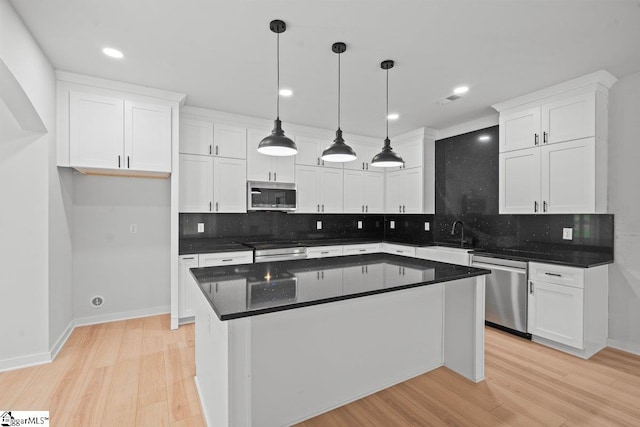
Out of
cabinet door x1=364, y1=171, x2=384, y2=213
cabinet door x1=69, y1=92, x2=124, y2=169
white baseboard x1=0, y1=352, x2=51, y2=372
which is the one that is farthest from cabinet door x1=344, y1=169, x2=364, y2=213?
white baseboard x1=0, y1=352, x2=51, y2=372

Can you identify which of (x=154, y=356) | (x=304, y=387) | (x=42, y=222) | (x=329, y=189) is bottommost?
(x=154, y=356)

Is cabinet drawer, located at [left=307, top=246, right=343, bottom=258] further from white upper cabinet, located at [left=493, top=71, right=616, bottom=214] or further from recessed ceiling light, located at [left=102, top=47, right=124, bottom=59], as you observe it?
recessed ceiling light, located at [left=102, top=47, right=124, bottom=59]

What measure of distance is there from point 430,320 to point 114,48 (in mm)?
3540

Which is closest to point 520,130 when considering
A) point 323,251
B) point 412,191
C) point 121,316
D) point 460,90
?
point 460,90

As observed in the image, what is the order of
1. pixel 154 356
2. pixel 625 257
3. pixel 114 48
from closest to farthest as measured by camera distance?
pixel 114 48 → pixel 154 356 → pixel 625 257

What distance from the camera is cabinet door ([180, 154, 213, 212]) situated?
393cm

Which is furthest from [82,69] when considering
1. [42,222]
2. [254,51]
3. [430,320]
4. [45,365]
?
[430,320]

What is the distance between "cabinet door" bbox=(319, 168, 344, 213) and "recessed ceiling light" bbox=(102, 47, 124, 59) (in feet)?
9.83

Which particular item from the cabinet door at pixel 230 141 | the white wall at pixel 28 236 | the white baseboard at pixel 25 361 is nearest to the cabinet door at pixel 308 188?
the cabinet door at pixel 230 141

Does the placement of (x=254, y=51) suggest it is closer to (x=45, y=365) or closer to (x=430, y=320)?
(x=430, y=320)

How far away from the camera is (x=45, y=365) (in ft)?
8.77

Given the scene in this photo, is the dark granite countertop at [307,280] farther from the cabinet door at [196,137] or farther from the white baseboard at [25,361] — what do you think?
the cabinet door at [196,137]

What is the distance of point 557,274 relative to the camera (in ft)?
9.95

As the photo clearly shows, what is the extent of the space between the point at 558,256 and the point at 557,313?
636 millimetres
